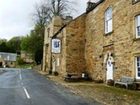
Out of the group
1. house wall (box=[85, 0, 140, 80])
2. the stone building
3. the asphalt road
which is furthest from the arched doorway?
the asphalt road

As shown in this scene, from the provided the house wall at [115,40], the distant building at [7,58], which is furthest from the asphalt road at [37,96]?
the distant building at [7,58]

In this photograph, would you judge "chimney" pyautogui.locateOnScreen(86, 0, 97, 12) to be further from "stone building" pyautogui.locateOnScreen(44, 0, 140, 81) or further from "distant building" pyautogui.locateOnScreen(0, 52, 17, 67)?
"distant building" pyautogui.locateOnScreen(0, 52, 17, 67)

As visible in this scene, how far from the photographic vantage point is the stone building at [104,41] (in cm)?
2406

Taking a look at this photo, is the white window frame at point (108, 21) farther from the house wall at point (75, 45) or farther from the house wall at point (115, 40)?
the house wall at point (75, 45)

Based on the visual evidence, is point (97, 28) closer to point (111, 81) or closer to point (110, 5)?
point (110, 5)

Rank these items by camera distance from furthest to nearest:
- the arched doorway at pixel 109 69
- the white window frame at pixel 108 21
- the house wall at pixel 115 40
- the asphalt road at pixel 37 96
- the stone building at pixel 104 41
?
the white window frame at pixel 108 21
the arched doorway at pixel 109 69
the house wall at pixel 115 40
the stone building at pixel 104 41
the asphalt road at pixel 37 96

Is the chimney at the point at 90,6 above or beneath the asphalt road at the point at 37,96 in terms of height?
above

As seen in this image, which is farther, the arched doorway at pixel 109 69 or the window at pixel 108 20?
the window at pixel 108 20

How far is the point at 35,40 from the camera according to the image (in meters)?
77.9

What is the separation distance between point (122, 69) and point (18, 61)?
94.7 m

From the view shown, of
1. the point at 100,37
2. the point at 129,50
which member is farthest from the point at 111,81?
the point at 100,37

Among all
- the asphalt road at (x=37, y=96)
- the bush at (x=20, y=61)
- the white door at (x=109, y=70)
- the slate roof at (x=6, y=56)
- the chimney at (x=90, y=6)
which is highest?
the chimney at (x=90, y=6)

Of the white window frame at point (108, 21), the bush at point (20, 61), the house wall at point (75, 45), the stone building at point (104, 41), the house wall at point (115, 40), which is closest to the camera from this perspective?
the stone building at point (104, 41)

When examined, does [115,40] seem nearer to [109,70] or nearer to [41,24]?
[109,70]
